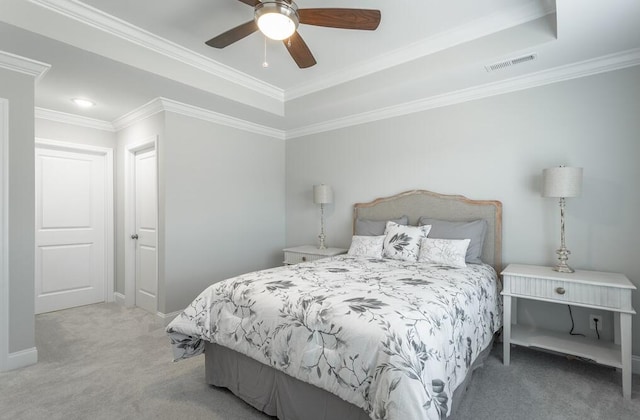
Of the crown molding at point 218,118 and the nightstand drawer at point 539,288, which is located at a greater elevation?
the crown molding at point 218,118

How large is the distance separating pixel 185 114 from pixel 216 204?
42.2 inches

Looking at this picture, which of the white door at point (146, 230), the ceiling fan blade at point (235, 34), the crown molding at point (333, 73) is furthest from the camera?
the white door at point (146, 230)

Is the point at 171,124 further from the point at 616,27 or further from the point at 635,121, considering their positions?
the point at 635,121

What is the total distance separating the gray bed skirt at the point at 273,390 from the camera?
1619mm

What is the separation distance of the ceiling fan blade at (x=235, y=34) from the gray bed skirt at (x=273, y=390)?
6.71 ft

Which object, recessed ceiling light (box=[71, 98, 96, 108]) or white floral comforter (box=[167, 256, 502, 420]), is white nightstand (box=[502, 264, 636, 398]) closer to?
white floral comforter (box=[167, 256, 502, 420])

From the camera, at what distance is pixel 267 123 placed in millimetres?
4324

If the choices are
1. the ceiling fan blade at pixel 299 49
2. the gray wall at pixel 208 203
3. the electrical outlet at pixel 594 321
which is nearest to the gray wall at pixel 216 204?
the gray wall at pixel 208 203

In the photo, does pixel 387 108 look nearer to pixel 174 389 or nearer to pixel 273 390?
pixel 273 390

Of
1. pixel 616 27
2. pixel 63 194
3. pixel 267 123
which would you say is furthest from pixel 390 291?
pixel 63 194

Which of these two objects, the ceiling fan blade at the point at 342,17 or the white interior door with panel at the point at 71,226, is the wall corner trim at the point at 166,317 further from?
the ceiling fan blade at the point at 342,17

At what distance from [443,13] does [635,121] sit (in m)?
1.68

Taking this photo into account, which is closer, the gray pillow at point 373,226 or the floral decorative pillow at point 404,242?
the floral decorative pillow at point 404,242

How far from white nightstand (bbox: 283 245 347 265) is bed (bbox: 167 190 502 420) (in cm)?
114
